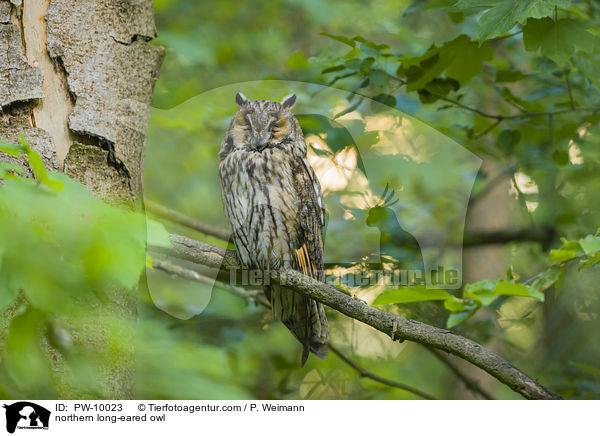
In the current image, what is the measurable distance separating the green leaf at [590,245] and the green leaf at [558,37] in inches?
17.0

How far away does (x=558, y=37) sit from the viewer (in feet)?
3.67

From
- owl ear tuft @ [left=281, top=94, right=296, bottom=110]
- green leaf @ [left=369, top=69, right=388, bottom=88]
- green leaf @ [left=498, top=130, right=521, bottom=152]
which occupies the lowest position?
green leaf @ [left=498, top=130, right=521, bottom=152]

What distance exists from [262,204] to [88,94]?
0.47m

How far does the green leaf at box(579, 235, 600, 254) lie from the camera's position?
89cm

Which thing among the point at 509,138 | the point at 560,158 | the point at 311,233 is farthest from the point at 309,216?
the point at 560,158

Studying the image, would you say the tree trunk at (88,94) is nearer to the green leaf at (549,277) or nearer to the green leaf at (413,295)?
the green leaf at (413,295)

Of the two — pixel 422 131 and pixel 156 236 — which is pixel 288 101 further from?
pixel 156 236

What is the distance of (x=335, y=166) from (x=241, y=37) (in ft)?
4.25

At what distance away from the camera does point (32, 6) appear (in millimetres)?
903
